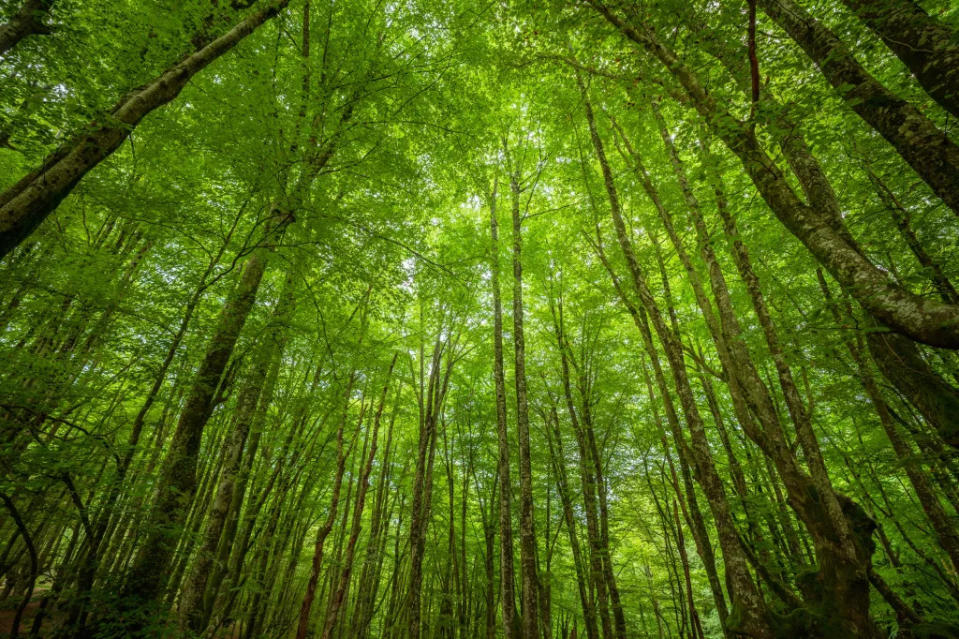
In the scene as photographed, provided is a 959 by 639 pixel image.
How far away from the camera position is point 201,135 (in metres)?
4.07

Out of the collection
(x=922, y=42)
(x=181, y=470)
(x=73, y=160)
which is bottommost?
(x=181, y=470)

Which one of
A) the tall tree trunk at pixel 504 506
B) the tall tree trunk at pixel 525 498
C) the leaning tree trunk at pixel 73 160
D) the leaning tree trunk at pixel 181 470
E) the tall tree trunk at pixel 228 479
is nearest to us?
the leaning tree trunk at pixel 73 160

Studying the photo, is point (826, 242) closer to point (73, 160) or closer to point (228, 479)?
point (73, 160)

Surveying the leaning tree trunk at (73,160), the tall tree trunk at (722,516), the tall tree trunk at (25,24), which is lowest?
the tall tree trunk at (722,516)

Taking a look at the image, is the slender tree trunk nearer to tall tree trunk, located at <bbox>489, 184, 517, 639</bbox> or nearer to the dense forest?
the dense forest

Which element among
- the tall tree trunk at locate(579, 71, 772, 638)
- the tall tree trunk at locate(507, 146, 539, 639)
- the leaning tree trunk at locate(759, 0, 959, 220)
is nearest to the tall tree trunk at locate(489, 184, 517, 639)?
the tall tree trunk at locate(507, 146, 539, 639)

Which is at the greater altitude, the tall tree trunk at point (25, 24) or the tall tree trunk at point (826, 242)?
the tall tree trunk at point (25, 24)

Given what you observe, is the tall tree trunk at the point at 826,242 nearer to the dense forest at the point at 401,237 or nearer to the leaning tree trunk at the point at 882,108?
the dense forest at the point at 401,237

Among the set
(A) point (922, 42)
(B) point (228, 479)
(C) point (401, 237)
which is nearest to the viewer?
(A) point (922, 42)

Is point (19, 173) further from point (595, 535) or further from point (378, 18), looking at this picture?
point (595, 535)

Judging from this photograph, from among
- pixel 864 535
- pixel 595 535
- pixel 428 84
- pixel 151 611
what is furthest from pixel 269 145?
pixel 595 535

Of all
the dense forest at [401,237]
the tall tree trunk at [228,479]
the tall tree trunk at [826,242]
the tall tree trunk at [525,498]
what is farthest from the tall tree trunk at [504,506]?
the tall tree trunk at [826,242]

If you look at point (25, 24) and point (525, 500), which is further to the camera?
point (525, 500)

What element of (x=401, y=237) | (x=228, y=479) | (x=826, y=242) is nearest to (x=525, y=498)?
(x=228, y=479)
